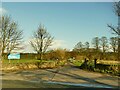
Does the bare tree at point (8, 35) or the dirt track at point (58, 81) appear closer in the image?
the dirt track at point (58, 81)

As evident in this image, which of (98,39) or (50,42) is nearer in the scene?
(50,42)

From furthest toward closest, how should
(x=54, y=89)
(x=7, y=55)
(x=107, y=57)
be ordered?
(x=107, y=57), (x=7, y=55), (x=54, y=89)

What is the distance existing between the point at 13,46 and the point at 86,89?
25848 mm

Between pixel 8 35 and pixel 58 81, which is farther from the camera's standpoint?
pixel 8 35

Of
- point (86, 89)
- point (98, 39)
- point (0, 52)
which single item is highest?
point (98, 39)

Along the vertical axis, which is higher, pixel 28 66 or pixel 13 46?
A: pixel 13 46

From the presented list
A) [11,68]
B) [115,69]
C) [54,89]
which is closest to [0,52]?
[11,68]

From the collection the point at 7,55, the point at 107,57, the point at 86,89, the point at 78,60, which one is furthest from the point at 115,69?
the point at 78,60

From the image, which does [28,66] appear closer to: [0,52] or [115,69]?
[0,52]

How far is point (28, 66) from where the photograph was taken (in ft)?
117

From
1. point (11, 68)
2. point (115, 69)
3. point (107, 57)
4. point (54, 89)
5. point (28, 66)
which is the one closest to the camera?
point (54, 89)

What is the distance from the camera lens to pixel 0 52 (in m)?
34.2

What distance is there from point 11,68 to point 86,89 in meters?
20.5

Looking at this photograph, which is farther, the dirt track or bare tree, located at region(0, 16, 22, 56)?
bare tree, located at region(0, 16, 22, 56)
